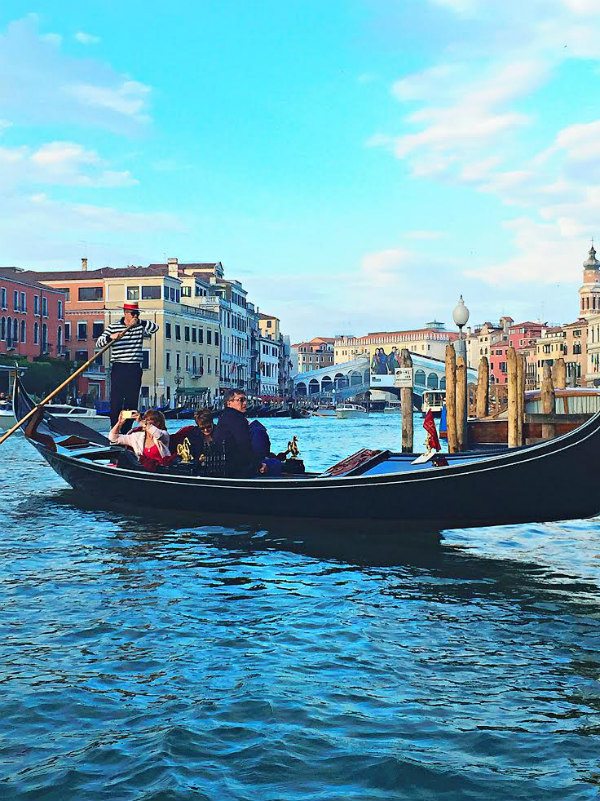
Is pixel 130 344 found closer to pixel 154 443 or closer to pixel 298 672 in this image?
pixel 154 443

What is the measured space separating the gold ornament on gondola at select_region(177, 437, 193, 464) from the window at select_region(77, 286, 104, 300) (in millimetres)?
36842

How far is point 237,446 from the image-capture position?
24.9 ft

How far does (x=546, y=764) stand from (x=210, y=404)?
147 ft

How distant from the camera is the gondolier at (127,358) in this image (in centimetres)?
909

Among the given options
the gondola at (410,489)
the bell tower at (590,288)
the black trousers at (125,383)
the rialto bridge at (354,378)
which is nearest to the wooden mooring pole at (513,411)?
the gondola at (410,489)

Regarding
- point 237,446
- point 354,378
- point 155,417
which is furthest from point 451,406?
point 354,378

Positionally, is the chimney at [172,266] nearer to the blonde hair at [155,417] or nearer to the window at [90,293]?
the window at [90,293]

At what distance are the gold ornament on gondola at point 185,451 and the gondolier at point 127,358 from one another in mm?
1328

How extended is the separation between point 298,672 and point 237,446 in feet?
12.8

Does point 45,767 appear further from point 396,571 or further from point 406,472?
point 406,472

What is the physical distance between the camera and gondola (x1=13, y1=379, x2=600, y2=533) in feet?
19.3

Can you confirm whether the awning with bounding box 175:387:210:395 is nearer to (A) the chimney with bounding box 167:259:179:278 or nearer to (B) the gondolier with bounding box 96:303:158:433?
(A) the chimney with bounding box 167:259:179:278

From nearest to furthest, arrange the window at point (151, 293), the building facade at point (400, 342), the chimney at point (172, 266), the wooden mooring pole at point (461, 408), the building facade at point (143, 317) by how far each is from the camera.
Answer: the wooden mooring pole at point (461, 408) < the building facade at point (143, 317) < the window at point (151, 293) < the chimney at point (172, 266) < the building facade at point (400, 342)

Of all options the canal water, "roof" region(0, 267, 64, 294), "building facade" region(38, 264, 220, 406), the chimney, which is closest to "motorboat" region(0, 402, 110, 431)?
"roof" region(0, 267, 64, 294)
